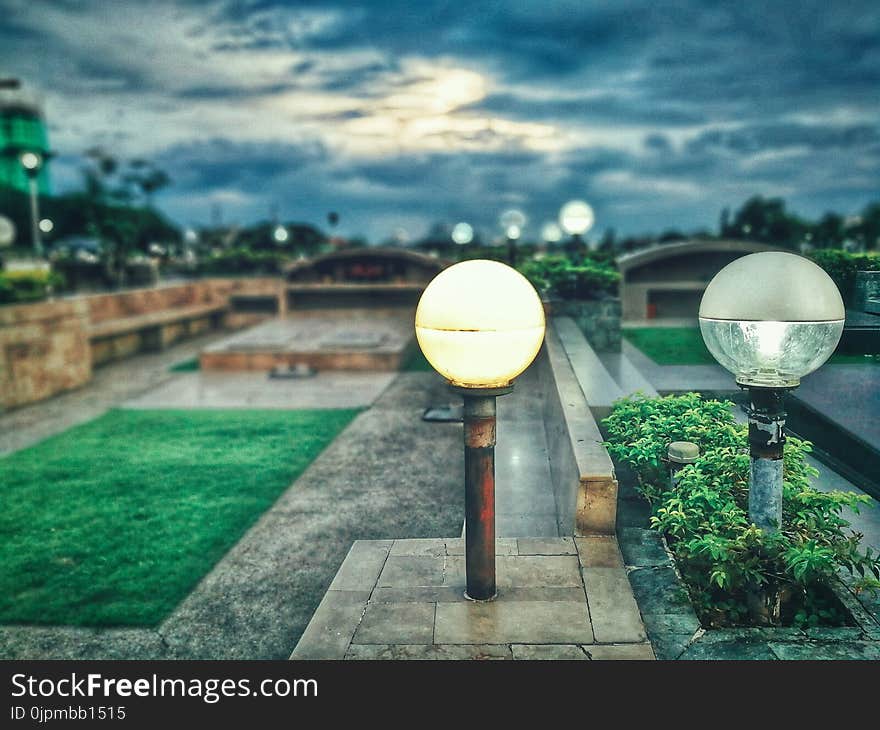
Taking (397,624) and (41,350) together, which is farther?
(41,350)

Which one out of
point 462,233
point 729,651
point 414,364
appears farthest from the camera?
point 462,233

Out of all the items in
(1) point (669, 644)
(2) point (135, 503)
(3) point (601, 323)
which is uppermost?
(3) point (601, 323)

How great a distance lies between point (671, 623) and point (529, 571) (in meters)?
0.84

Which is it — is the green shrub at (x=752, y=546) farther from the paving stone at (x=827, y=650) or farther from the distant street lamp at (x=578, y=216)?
the distant street lamp at (x=578, y=216)

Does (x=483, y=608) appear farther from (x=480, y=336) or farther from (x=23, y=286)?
(x=23, y=286)

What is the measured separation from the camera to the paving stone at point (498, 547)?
441 centimetres

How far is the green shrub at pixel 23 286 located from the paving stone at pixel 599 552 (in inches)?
538

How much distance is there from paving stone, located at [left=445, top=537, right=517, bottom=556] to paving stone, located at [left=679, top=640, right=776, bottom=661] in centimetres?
125

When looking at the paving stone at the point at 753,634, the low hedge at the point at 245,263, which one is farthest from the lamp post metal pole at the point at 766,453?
the low hedge at the point at 245,263

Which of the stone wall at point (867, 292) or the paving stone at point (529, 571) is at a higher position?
the stone wall at point (867, 292)

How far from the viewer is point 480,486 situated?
369 centimetres

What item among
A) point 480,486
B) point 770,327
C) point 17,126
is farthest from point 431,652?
point 17,126

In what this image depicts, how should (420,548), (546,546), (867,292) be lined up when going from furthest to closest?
(867,292)
(420,548)
(546,546)

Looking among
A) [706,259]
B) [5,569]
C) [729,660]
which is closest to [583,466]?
[729,660]
